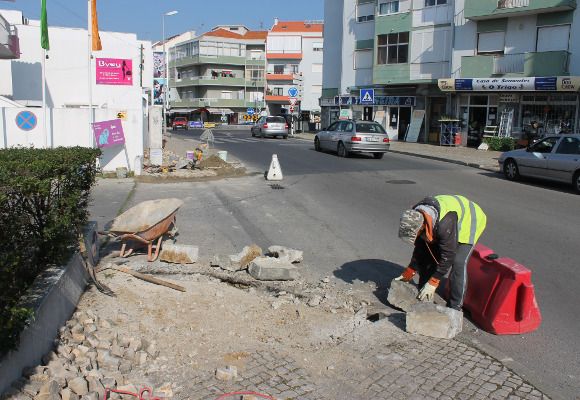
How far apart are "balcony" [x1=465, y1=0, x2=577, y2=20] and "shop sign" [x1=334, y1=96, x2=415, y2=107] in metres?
7.02

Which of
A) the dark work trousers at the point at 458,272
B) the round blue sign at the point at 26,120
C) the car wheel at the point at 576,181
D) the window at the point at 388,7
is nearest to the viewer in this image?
the dark work trousers at the point at 458,272

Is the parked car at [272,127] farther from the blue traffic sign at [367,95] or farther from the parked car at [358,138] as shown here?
the parked car at [358,138]

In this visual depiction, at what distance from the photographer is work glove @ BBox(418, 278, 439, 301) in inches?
198

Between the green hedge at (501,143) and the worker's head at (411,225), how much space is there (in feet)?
78.5

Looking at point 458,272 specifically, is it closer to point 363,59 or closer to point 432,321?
point 432,321

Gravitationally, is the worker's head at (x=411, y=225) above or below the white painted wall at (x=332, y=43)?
below

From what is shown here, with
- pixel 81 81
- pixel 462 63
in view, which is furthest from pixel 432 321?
pixel 462 63

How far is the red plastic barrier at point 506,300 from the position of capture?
481cm

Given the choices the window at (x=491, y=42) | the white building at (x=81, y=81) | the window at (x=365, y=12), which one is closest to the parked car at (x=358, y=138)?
the white building at (x=81, y=81)

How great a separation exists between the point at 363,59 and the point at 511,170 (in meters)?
23.9

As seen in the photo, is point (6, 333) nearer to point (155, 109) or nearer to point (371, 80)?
point (155, 109)

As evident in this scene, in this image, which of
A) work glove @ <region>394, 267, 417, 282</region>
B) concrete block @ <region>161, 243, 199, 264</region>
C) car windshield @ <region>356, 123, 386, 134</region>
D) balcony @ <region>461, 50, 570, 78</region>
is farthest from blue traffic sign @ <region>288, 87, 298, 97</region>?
work glove @ <region>394, 267, 417, 282</region>

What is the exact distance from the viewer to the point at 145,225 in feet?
23.1

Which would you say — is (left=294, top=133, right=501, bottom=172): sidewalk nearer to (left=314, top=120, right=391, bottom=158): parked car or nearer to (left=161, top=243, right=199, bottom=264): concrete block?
(left=314, top=120, right=391, bottom=158): parked car
